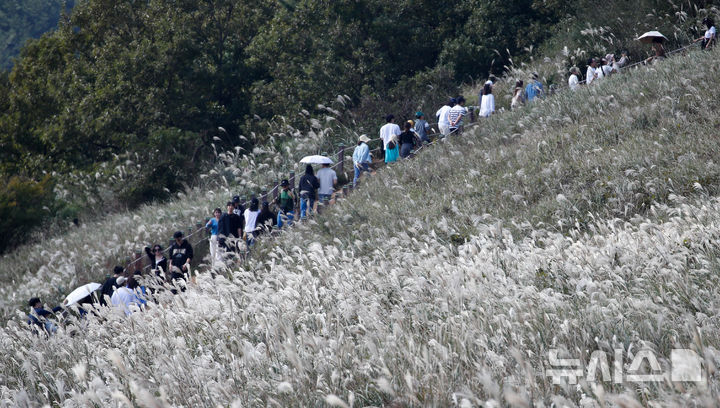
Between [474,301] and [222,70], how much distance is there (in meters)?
23.2

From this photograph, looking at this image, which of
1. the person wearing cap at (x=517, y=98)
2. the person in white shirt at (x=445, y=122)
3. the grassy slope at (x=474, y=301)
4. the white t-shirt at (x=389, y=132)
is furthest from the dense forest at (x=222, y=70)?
the grassy slope at (x=474, y=301)

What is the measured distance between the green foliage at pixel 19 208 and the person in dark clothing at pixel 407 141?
13054 mm

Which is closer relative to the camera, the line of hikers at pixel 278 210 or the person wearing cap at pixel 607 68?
the line of hikers at pixel 278 210

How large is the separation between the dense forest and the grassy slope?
30.2 feet

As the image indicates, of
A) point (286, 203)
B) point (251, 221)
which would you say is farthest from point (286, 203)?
point (251, 221)

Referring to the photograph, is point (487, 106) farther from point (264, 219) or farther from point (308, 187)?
point (264, 219)

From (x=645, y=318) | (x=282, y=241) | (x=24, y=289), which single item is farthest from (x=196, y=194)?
(x=645, y=318)

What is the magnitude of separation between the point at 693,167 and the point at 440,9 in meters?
16.2

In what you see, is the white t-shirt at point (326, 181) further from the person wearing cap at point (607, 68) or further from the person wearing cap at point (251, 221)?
the person wearing cap at point (607, 68)

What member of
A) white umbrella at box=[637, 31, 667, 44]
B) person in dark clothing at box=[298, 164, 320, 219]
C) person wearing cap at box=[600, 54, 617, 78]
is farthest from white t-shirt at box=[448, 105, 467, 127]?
white umbrella at box=[637, 31, 667, 44]

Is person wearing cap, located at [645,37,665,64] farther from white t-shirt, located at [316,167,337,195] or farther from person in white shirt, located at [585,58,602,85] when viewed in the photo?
white t-shirt, located at [316,167,337,195]
